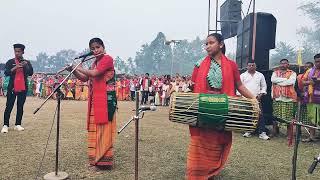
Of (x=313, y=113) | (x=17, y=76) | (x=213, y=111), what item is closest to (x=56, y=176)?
(x=213, y=111)

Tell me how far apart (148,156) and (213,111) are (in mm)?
3107

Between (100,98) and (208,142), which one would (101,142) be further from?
(208,142)

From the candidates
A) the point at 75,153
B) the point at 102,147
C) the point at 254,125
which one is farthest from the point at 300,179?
the point at 75,153

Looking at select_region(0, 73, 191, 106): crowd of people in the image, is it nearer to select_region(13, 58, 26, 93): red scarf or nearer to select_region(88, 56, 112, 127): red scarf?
select_region(13, 58, 26, 93): red scarf

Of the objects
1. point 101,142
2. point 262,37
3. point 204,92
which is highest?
point 262,37

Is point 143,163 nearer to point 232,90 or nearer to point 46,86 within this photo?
point 232,90

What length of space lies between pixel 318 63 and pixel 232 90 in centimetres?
527

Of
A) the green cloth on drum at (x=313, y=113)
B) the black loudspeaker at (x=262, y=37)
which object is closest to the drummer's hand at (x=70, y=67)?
the green cloth on drum at (x=313, y=113)

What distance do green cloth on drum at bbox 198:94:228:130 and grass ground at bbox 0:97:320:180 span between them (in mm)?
1797

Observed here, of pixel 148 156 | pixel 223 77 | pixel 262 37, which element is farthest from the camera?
pixel 262 37

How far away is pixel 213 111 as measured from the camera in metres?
3.89

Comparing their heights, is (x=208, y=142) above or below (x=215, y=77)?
below

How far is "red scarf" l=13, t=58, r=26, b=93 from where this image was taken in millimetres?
8930

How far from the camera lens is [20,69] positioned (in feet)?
29.8
